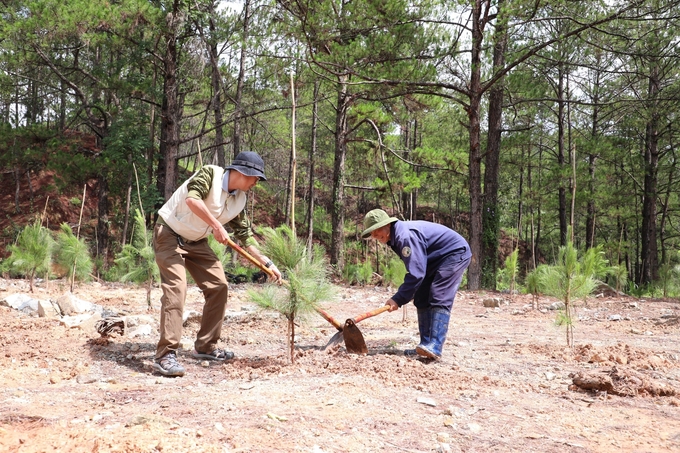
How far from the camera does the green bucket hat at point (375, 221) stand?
396cm

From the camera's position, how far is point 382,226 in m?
3.98

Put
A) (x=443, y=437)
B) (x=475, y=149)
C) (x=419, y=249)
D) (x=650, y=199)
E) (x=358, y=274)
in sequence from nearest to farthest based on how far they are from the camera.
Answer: (x=443, y=437) → (x=419, y=249) → (x=475, y=149) → (x=358, y=274) → (x=650, y=199)

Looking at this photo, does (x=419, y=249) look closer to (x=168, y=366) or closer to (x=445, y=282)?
(x=445, y=282)

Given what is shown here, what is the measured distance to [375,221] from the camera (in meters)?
4.04

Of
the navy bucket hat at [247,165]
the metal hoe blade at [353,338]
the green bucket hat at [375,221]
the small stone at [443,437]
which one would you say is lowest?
the small stone at [443,437]

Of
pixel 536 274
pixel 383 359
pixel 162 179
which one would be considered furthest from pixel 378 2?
pixel 162 179

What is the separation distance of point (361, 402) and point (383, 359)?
0.93 m

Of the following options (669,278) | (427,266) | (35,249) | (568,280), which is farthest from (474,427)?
(669,278)

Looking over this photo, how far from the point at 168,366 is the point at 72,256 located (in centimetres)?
514

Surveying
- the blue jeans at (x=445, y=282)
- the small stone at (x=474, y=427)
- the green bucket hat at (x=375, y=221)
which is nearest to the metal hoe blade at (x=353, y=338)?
the blue jeans at (x=445, y=282)

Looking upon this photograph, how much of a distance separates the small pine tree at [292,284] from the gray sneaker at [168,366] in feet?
2.29

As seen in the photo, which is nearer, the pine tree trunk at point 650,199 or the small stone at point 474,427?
the small stone at point 474,427

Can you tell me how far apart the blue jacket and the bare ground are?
0.57 metres

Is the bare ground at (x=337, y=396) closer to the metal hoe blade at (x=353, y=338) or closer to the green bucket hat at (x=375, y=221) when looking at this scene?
the metal hoe blade at (x=353, y=338)
